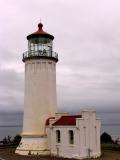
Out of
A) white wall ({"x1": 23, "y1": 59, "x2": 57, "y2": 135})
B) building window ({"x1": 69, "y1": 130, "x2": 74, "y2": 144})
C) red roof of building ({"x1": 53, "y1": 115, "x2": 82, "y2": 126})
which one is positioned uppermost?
white wall ({"x1": 23, "y1": 59, "x2": 57, "y2": 135})

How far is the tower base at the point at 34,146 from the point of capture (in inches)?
1184

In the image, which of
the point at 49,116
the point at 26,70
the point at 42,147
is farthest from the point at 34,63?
the point at 42,147

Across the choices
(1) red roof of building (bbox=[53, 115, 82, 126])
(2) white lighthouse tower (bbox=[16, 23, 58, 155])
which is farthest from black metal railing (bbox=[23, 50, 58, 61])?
(1) red roof of building (bbox=[53, 115, 82, 126])

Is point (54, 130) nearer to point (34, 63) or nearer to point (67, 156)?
point (67, 156)

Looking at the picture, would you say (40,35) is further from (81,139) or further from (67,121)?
(81,139)

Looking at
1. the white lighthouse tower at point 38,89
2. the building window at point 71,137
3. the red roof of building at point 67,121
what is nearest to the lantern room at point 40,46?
the white lighthouse tower at point 38,89

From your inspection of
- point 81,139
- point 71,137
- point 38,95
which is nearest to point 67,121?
point 71,137

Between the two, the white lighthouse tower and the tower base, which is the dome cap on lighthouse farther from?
the tower base

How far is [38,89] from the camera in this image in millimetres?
31234

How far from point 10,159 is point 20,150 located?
4.09 meters

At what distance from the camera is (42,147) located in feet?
99.3

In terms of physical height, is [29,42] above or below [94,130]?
above

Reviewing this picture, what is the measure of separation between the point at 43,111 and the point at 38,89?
193 centimetres

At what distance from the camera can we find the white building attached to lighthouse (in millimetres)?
29111
